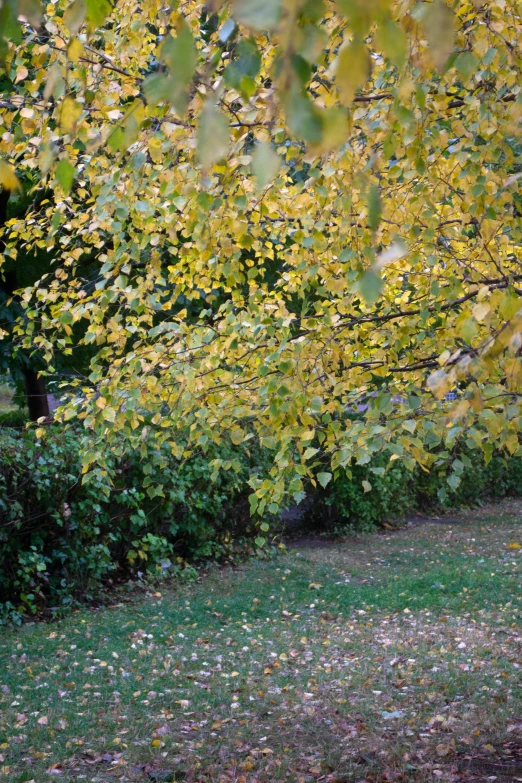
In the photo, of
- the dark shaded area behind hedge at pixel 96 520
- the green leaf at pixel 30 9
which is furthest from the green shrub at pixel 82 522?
the green leaf at pixel 30 9

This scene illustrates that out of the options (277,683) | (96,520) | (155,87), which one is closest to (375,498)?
(96,520)

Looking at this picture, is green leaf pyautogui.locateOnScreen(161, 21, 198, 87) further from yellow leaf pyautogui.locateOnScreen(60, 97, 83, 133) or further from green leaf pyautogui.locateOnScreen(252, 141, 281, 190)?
yellow leaf pyautogui.locateOnScreen(60, 97, 83, 133)

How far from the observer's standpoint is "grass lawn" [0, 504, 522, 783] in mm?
4078

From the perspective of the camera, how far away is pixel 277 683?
541cm

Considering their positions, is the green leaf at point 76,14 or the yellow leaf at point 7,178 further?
the yellow leaf at point 7,178

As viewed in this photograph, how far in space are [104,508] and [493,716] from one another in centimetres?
460

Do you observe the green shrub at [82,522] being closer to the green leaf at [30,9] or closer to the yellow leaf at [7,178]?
the yellow leaf at [7,178]

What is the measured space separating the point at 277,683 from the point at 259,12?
5.11m

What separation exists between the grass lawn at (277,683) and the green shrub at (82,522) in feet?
1.56

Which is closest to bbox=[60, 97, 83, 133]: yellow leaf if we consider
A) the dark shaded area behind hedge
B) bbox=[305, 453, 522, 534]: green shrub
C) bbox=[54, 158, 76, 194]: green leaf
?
bbox=[54, 158, 76, 194]: green leaf

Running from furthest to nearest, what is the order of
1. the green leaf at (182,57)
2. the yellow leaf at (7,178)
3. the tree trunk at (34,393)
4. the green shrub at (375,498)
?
the tree trunk at (34,393)
the green shrub at (375,498)
the yellow leaf at (7,178)
the green leaf at (182,57)

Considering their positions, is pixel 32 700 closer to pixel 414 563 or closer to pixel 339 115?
pixel 339 115

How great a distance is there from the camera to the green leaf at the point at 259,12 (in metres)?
0.91

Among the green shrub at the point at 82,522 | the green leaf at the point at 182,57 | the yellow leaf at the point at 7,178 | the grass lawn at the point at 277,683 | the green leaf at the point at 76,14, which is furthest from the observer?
the green shrub at the point at 82,522
